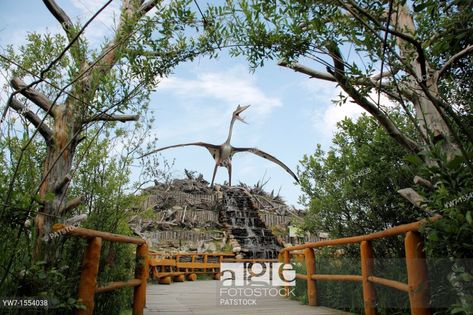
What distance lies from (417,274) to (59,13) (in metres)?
3.01

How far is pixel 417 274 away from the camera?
7.58 feet

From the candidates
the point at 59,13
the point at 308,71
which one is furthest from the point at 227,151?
the point at 59,13

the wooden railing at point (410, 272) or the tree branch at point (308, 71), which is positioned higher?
the tree branch at point (308, 71)

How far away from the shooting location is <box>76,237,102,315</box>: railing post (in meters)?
2.45

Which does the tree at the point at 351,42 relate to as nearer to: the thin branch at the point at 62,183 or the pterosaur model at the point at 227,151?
the thin branch at the point at 62,183

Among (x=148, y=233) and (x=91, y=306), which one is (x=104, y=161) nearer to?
(x=91, y=306)

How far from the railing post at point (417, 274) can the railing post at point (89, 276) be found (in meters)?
2.01

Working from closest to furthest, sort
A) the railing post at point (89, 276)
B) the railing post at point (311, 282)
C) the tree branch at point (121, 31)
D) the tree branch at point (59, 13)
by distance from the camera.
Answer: the railing post at point (89, 276), the tree branch at point (121, 31), the tree branch at point (59, 13), the railing post at point (311, 282)

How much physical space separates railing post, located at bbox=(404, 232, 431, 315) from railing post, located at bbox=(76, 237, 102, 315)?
79.2 inches

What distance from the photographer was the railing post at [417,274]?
7.47ft

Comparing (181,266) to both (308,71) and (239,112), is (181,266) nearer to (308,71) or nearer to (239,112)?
(239,112)

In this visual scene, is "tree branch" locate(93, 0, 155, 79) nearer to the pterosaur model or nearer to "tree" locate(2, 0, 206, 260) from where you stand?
"tree" locate(2, 0, 206, 260)

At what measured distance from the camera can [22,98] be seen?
2.84m

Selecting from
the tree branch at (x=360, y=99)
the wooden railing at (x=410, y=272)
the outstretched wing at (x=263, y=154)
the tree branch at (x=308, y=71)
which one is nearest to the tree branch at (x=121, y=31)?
the tree branch at (x=308, y=71)
